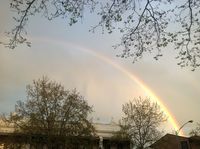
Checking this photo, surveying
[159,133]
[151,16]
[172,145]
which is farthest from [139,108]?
[151,16]

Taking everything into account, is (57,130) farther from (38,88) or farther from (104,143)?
(104,143)

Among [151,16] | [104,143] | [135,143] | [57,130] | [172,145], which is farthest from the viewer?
[172,145]

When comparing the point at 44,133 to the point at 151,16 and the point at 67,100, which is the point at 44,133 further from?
the point at 151,16

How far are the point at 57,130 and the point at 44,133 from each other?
4.45 ft

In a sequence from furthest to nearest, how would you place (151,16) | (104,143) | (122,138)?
(104,143) → (122,138) → (151,16)

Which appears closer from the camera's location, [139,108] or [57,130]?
[57,130]

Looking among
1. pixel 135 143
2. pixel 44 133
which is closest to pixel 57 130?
pixel 44 133

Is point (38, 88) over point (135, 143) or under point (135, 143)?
over

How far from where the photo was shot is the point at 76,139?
41.2 metres

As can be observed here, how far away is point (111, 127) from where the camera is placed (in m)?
65.2

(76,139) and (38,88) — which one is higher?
(38,88)

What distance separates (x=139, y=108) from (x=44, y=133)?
16.1m

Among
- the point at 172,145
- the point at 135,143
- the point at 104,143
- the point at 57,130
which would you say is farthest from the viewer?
the point at 172,145

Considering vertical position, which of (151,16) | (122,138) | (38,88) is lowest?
(151,16)
